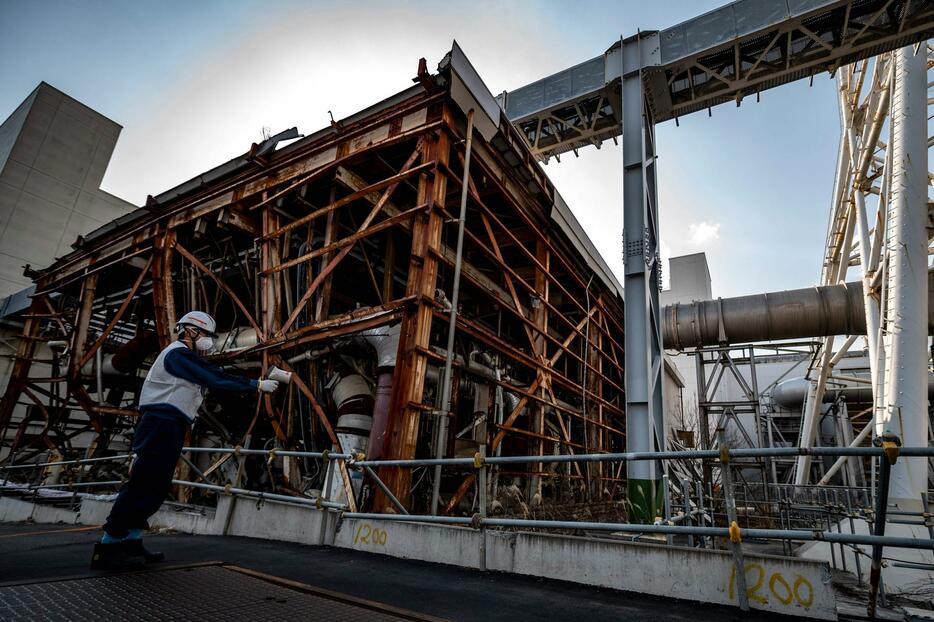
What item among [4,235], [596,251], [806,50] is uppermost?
[806,50]

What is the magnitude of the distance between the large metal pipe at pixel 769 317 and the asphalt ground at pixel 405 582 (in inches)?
522

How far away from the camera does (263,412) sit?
8.26 m

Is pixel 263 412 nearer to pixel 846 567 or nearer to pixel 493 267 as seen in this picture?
pixel 493 267

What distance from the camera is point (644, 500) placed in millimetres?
7949

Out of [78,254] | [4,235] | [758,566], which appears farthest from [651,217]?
[4,235]

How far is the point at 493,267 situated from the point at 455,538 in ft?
28.8

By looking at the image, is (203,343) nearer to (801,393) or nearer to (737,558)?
(737,558)

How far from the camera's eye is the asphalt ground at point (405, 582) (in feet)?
8.81

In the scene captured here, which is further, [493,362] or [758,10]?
[758,10]

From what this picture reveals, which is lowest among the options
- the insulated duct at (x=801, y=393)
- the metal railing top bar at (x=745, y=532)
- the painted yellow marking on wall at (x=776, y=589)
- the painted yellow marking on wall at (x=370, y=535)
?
the painted yellow marking on wall at (x=370, y=535)

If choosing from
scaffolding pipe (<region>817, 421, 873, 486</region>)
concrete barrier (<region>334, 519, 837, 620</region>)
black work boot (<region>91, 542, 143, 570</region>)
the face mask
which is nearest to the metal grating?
black work boot (<region>91, 542, 143, 570</region>)

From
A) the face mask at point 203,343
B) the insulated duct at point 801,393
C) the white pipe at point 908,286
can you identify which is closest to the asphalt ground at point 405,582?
the face mask at point 203,343

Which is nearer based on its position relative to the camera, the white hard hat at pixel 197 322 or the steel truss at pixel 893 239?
the white hard hat at pixel 197 322

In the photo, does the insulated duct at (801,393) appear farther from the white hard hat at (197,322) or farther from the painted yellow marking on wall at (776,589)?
the white hard hat at (197,322)
